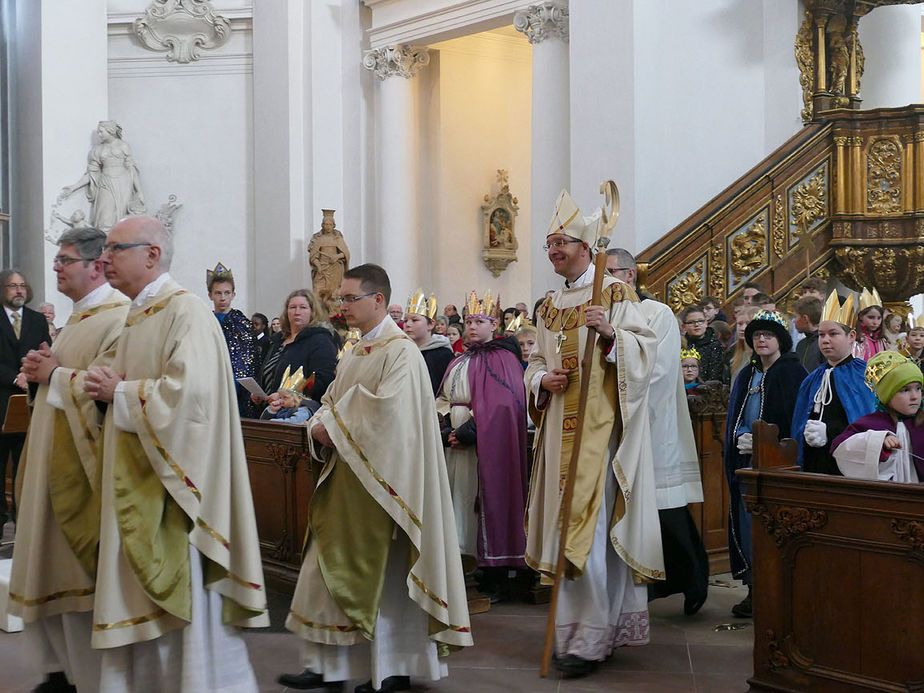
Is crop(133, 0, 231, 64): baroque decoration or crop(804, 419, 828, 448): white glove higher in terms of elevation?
crop(133, 0, 231, 64): baroque decoration

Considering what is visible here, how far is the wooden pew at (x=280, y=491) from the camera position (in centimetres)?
658

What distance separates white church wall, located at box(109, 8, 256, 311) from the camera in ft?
56.0

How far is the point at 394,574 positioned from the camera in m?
4.72

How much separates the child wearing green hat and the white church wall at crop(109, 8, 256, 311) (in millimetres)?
13421

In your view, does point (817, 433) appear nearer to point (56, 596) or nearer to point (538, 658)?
point (538, 658)

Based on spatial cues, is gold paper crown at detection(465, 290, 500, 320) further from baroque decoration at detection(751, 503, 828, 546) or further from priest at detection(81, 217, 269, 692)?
priest at detection(81, 217, 269, 692)

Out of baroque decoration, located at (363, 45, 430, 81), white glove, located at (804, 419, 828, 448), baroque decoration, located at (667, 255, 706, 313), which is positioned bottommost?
white glove, located at (804, 419, 828, 448)

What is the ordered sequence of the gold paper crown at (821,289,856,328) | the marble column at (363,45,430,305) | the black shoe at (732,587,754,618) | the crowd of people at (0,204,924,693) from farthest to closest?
the marble column at (363,45,430,305), the black shoe at (732,587,754,618), the gold paper crown at (821,289,856,328), the crowd of people at (0,204,924,693)

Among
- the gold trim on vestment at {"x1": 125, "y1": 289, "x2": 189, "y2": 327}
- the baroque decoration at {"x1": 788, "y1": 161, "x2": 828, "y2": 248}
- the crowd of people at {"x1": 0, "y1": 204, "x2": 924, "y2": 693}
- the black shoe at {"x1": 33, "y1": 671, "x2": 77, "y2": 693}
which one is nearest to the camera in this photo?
the crowd of people at {"x1": 0, "y1": 204, "x2": 924, "y2": 693}

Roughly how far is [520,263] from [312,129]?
4.23 metres

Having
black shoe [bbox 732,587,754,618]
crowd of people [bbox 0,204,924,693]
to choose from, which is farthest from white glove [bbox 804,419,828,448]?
black shoe [bbox 732,587,754,618]

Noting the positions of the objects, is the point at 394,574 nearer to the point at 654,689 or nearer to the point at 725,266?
the point at 654,689

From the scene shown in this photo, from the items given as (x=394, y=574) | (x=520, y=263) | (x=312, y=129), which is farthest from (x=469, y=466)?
(x=520, y=263)

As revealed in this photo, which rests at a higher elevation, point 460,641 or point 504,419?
point 504,419
